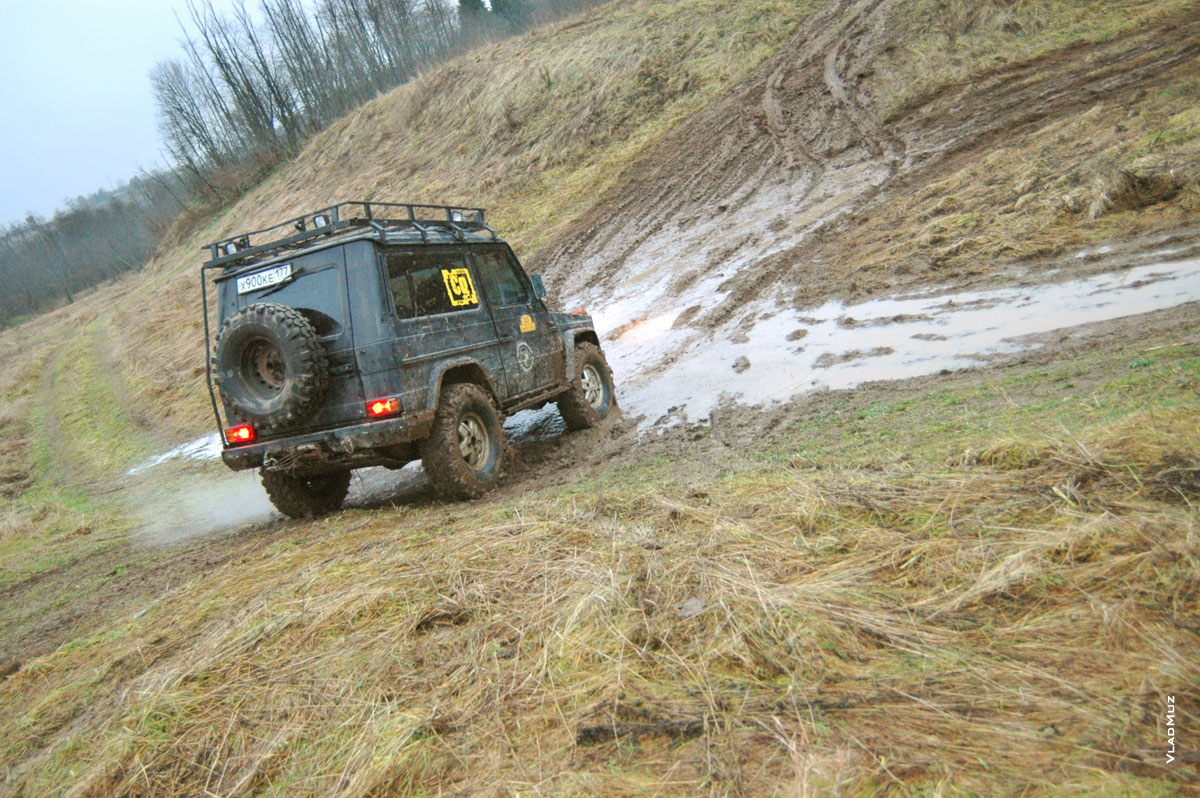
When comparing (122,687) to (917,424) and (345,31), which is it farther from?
(345,31)

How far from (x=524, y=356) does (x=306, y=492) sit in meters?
2.26

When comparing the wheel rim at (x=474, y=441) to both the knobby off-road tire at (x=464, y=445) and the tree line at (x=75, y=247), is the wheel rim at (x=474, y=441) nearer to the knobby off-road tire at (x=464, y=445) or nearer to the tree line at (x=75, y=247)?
the knobby off-road tire at (x=464, y=445)

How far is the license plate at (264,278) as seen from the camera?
18.7 feet

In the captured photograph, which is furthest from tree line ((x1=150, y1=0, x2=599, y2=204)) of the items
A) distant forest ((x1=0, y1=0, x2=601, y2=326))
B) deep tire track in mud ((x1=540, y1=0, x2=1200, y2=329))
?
deep tire track in mud ((x1=540, y1=0, x2=1200, y2=329))

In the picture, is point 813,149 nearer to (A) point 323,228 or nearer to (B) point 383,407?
(A) point 323,228

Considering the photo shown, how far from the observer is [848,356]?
25.1ft

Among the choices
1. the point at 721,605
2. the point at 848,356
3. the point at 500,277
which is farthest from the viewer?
the point at 848,356

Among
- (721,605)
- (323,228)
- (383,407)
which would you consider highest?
(323,228)

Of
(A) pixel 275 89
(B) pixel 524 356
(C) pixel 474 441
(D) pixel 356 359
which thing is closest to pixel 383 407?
(D) pixel 356 359

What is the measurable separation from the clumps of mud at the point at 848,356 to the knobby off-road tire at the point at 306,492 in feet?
16.0

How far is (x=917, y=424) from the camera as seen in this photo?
500 centimetres

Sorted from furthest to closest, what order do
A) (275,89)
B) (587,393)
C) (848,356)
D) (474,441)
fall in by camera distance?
1. (275,89)
2. (587,393)
3. (848,356)
4. (474,441)

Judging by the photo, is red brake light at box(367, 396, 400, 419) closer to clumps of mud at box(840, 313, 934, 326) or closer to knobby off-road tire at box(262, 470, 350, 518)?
knobby off-road tire at box(262, 470, 350, 518)

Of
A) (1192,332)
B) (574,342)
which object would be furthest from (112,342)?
(1192,332)
